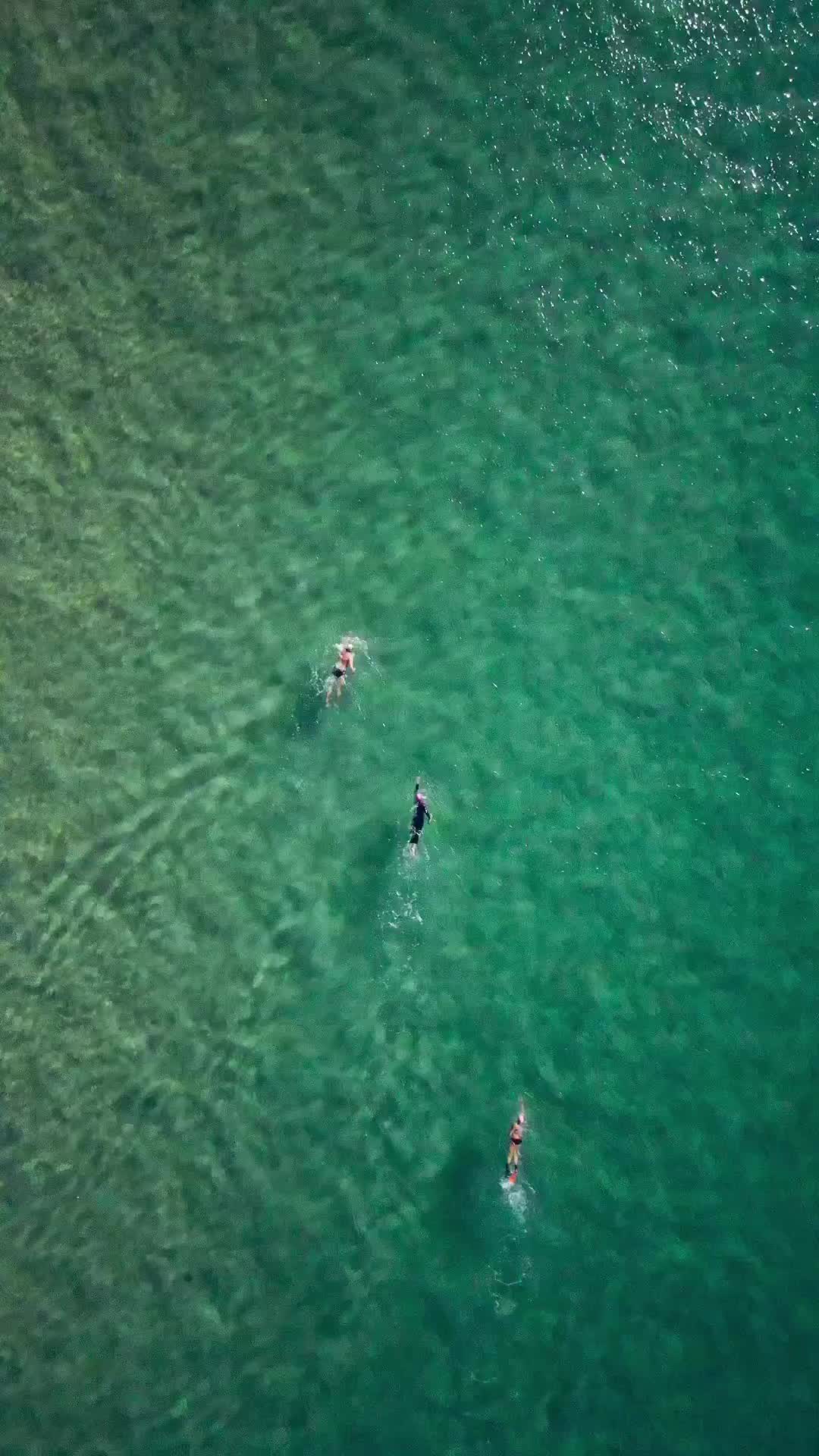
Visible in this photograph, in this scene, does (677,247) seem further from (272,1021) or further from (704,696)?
(272,1021)

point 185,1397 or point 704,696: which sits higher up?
point 704,696

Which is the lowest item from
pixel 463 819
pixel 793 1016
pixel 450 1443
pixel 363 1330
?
pixel 450 1443

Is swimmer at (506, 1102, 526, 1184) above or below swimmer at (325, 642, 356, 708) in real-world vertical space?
below

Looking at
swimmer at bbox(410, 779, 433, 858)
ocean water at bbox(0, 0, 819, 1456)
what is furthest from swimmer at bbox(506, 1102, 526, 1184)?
swimmer at bbox(410, 779, 433, 858)

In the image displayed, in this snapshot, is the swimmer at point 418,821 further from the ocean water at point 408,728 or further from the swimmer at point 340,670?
the swimmer at point 340,670

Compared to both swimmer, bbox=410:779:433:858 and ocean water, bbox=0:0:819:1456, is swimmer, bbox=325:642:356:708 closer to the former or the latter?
ocean water, bbox=0:0:819:1456

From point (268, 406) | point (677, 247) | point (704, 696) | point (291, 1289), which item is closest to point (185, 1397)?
point (291, 1289)

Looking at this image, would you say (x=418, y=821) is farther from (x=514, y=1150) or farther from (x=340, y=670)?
(x=514, y=1150)
